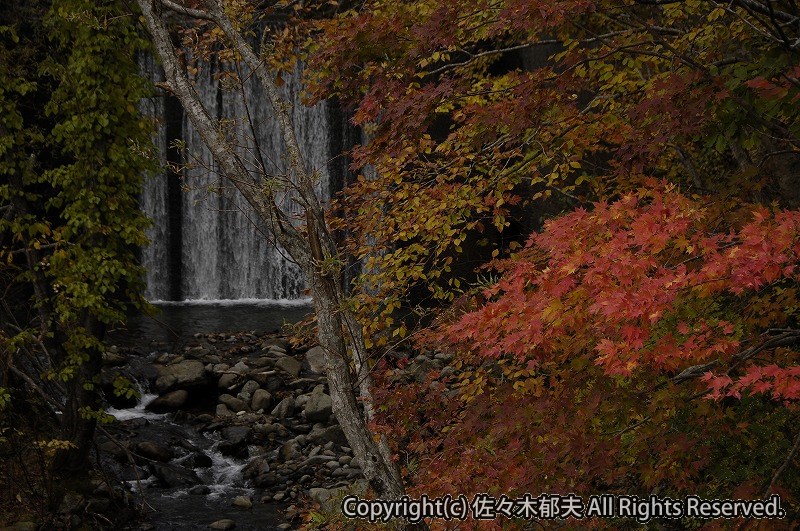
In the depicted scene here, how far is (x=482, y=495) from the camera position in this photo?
523 cm

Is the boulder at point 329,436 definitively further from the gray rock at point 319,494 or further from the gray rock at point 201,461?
the gray rock at point 319,494

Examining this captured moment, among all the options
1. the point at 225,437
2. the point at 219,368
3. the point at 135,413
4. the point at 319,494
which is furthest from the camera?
the point at 219,368

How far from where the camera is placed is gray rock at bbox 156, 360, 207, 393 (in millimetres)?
12625

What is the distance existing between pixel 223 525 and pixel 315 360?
5.24 metres

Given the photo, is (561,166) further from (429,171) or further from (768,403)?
(768,403)

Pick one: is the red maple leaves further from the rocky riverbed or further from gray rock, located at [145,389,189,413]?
gray rock, located at [145,389,189,413]

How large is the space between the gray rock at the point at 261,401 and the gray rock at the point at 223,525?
343 centimetres

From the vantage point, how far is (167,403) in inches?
480

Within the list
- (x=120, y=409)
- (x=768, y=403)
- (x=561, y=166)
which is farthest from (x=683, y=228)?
(x=120, y=409)

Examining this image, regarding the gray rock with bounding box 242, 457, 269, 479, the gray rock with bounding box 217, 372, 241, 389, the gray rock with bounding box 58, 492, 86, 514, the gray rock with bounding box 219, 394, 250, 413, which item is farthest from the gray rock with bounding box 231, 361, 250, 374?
the gray rock with bounding box 58, 492, 86, 514

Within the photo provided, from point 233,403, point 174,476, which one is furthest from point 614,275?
point 233,403

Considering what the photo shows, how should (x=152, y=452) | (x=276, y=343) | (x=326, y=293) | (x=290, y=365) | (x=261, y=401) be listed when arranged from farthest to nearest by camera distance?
(x=276, y=343), (x=290, y=365), (x=261, y=401), (x=152, y=452), (x=326, y=293)

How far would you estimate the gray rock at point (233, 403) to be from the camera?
12.2m

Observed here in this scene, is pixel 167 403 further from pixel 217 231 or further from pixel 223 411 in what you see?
pixel 217 231
